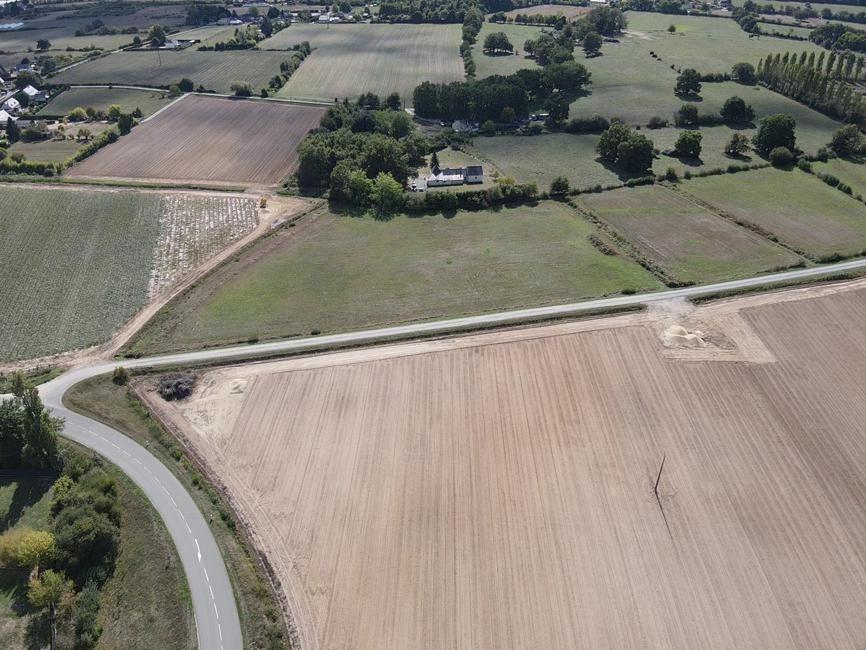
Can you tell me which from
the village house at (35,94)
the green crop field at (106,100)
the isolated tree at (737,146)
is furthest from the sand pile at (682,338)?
the village house at (35,94)

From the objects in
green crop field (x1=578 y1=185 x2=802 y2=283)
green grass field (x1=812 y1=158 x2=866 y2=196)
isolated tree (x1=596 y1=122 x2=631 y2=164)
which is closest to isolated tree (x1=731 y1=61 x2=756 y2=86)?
green grass field (x1=812 y1=158 x2=866 y2=196)

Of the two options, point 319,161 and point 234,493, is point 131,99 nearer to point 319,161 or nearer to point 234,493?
point 319,161

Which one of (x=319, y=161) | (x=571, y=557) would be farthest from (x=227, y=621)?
(x=319, y=161)

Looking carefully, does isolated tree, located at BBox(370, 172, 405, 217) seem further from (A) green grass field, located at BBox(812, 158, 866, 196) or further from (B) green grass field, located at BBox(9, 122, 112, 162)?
(A) green grass field, located at BBox(812, 158, 866, 196)

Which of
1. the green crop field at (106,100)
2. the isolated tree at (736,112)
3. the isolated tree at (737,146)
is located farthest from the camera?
the green crop field at (106,100)

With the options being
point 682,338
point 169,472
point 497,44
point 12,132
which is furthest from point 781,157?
point 12,132

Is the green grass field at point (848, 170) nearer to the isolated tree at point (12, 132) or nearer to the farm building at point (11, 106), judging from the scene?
the isolated tree at point (12, 132)
